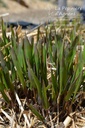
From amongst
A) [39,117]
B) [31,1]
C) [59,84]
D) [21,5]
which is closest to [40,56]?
[59,84]

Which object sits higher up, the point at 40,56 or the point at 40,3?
the point at 40,56

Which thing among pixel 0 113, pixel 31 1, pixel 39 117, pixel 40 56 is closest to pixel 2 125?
pixel 0 113

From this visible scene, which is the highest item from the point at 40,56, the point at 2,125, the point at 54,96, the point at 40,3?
the point at 40,56

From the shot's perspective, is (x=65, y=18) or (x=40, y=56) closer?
(x=40, y=56)

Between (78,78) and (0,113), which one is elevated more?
(78,78)

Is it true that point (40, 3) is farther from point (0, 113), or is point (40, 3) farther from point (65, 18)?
point (0, 113)

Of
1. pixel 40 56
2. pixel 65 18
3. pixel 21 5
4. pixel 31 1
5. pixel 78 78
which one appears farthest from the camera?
pixel 31 1

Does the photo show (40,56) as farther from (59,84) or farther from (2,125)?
(2,125)

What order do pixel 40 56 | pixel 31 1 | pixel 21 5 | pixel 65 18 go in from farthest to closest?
pixel 31 1 < pixel 21 5 < pixel 65 18 < pixel 40 56

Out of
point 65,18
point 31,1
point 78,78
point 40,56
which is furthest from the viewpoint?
point 31,1
